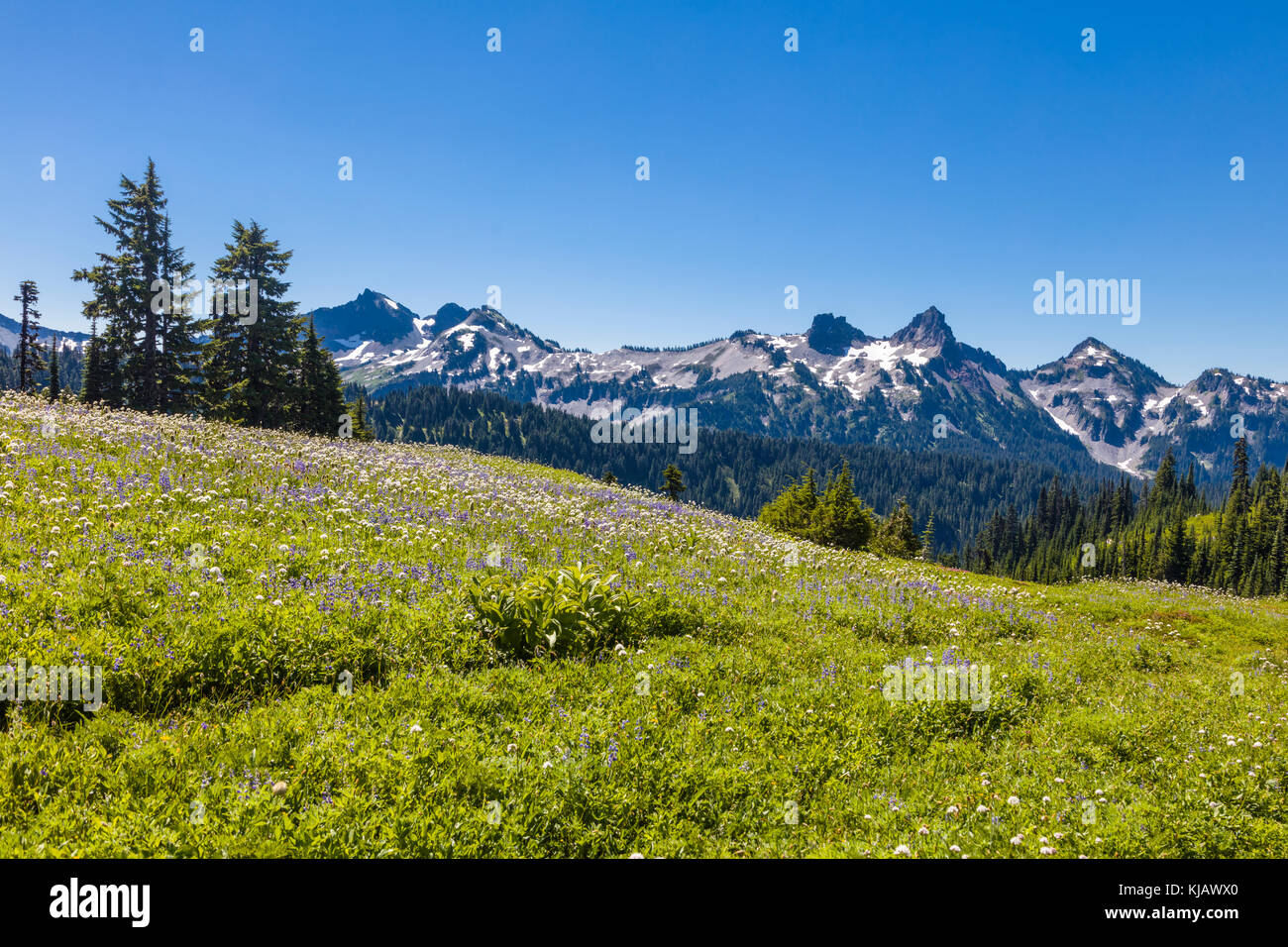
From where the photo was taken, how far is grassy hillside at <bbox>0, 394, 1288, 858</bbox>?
4414 millimetres

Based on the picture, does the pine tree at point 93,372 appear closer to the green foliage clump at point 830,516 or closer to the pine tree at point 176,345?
the pine tree at point 176,345

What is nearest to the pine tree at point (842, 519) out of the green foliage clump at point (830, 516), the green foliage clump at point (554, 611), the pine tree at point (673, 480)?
the green foliage clump at point (830, 516)

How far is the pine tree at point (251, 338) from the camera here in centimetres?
4438

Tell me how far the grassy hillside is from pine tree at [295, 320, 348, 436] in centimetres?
4201

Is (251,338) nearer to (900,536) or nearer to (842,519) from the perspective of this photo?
(842,519)

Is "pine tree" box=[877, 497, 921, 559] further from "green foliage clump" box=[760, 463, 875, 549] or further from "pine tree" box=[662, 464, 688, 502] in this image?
"pine tree" box=[662, 464, 688, 502]

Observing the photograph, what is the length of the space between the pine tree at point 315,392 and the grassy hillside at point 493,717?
4201cm

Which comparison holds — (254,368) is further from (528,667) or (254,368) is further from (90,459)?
(528,667)

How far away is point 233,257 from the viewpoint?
4506cm

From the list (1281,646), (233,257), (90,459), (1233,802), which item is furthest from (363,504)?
(233,257)

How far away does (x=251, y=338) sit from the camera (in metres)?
44.6

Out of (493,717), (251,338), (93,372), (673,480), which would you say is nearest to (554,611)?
(493,717)

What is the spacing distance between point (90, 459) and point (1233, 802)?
690 inches

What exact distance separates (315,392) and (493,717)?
53.3 m
